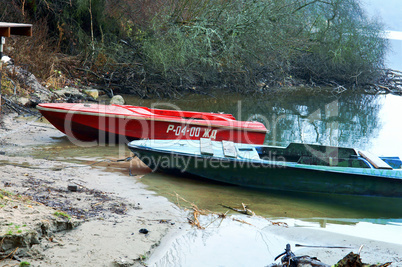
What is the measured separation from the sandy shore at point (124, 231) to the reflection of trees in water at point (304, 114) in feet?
18.8

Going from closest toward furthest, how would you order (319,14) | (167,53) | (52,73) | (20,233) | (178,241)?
1. (20,233)
2. (178,241)
3. (52,73)
4. (167,53)
5. (319,14)

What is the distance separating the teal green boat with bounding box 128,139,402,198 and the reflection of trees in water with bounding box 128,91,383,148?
161 inches

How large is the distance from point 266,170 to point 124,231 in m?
2.96

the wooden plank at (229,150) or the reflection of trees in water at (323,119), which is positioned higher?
the reflection of trees in water at (323,119)

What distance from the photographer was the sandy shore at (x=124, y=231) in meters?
3.62

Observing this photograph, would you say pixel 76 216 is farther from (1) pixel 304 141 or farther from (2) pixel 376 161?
(1) pixel 304 141

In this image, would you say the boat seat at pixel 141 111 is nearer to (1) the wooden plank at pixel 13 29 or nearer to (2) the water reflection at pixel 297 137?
(2) the water reflection at pixel 297 137

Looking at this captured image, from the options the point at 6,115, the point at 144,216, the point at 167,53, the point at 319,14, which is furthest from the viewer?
the point at 319,14

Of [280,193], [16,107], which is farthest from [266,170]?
[16,107]

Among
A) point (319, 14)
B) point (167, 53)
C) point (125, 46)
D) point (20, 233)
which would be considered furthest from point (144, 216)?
point (319, 14)

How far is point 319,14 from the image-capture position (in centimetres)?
2139

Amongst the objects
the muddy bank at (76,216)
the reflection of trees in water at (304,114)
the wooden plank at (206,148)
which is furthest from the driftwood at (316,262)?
the reflection of trees in water at (304,114)

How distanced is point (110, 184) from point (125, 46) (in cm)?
1074

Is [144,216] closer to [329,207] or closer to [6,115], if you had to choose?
[329,207]
